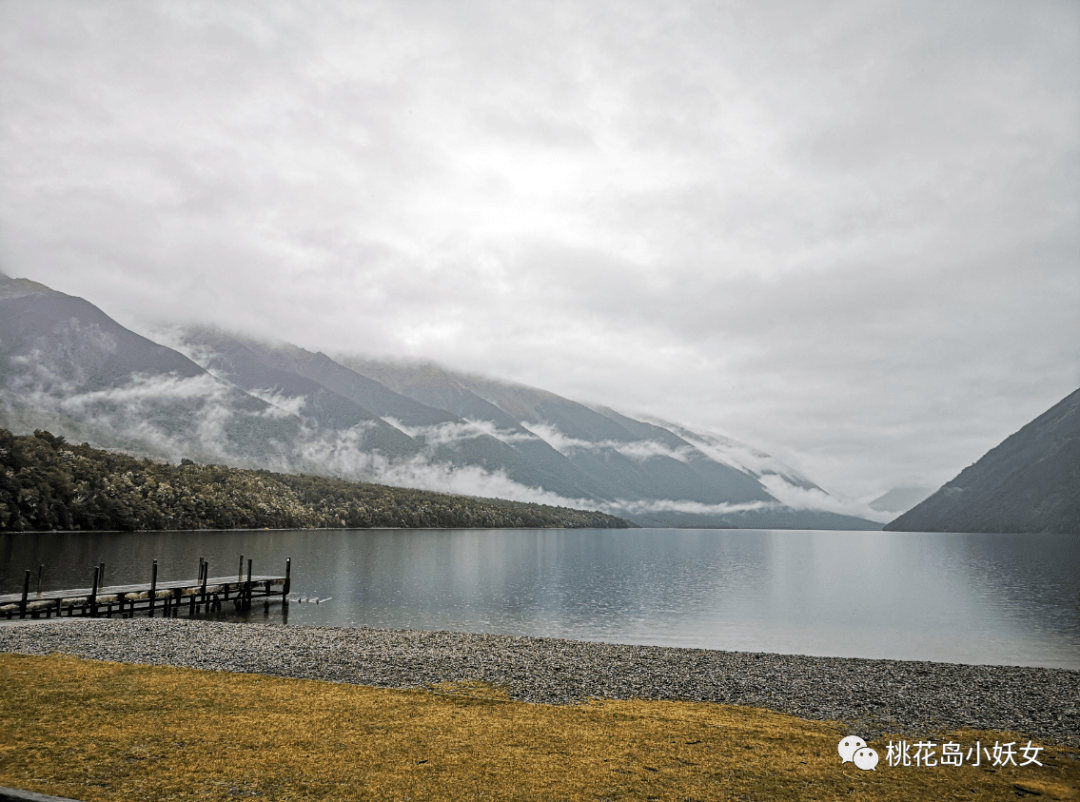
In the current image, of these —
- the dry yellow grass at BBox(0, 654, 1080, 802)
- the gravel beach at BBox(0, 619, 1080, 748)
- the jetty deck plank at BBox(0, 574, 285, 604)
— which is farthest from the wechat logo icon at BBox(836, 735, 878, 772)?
the jetty deck plank at BBox(0, 574, 285, 604)

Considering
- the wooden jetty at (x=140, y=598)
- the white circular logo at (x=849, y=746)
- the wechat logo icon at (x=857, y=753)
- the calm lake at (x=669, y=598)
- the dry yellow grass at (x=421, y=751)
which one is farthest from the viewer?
the calm lake at (x=669, y=598)

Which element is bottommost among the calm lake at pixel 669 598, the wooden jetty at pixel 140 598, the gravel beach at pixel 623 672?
the calm lake at pixel 669 598

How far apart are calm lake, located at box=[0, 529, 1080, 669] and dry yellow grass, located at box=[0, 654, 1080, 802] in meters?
24.7

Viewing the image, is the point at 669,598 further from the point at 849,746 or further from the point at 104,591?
the point at 849,746

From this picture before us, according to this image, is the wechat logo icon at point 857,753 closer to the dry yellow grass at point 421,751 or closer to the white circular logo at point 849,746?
the white circular logo at point 849,746

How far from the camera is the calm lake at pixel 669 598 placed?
43.9 meters

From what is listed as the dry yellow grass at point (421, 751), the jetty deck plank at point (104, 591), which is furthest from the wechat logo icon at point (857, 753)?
the jetty deck plank at point (104, 591)

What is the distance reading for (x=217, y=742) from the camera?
14.5 meters

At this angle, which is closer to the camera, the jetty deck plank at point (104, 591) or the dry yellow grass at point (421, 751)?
the dry yellow grass at point (421, 751)

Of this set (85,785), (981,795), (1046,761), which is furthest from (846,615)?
(85,785)

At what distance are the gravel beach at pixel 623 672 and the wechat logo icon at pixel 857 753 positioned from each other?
1.78m

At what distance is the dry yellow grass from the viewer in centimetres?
1228

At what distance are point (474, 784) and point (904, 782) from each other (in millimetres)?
9071

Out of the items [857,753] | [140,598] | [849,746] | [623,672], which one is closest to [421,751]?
[857,753]
